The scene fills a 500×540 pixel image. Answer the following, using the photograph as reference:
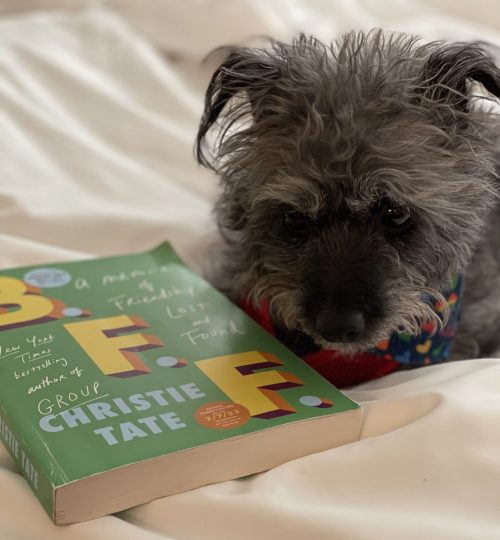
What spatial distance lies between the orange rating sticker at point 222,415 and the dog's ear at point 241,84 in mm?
505

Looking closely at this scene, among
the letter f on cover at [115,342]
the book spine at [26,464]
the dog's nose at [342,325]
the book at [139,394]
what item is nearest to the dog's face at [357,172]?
the dog's nose at [342,325]

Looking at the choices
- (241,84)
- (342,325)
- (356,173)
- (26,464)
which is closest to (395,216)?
(356,173)

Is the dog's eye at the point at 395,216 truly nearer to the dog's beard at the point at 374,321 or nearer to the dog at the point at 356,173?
the dog at the point at 356,173

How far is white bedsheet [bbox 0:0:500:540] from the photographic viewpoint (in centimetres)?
116

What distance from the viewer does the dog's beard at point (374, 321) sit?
4.78 feet

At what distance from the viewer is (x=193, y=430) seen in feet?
4.10

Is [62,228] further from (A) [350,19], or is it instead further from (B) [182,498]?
(A) [350,19]

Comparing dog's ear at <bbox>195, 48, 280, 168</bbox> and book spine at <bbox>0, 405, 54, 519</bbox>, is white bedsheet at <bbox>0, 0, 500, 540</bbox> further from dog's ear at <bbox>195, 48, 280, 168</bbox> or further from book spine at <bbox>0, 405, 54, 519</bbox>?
dog's ear at <bbox>195, 48, 280, 168</bbox>

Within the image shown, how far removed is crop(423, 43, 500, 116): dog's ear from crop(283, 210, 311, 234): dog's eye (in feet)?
0.98

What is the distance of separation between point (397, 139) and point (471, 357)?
62 cm

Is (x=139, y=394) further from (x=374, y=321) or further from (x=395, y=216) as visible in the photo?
(x=395, y=216)

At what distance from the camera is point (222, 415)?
51.1 inches

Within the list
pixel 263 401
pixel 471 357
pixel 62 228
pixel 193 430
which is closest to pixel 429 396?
pixel 263 401

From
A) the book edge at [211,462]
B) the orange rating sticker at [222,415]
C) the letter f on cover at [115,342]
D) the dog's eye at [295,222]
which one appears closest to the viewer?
the book edge at [211,462]
